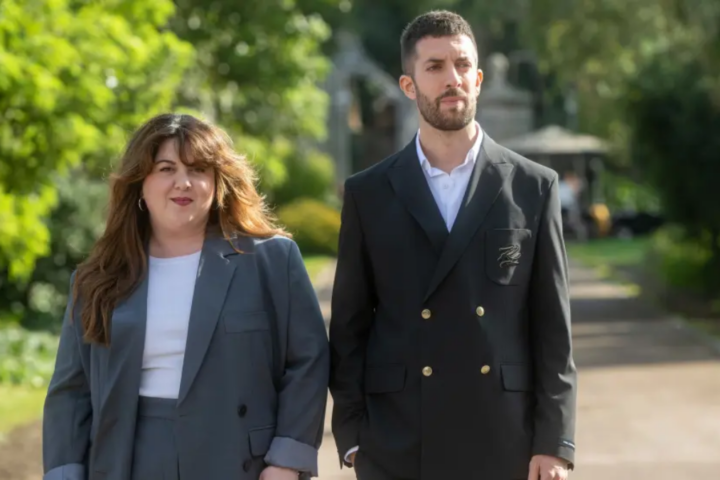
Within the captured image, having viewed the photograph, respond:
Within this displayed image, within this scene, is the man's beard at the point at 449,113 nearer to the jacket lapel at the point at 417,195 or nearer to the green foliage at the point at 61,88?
the jacket lapel at the point at 417,195

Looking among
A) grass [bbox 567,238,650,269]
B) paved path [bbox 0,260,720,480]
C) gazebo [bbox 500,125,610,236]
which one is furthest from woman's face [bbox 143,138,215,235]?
gazebo [bbox 500,125,610,236]

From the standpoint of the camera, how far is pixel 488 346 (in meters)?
4.06

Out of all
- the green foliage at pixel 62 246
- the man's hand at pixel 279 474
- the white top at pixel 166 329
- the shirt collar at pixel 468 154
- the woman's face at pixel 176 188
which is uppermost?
the green foliage at pixel 62 246

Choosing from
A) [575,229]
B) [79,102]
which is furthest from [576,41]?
[575,229]

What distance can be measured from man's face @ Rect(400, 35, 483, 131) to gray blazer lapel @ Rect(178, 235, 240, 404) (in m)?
0.74

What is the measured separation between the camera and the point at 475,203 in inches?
162

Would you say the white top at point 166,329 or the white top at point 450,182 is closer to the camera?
the white top at point 166,329

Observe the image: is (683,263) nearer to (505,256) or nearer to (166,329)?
(505,256)

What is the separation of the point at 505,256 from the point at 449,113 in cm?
48

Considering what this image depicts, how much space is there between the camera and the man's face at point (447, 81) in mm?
4035

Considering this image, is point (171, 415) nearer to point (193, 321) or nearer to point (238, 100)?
point (193, 321)

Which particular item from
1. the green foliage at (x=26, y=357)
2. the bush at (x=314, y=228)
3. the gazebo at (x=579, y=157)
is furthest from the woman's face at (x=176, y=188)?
the gazebo at (x=579, y=157)

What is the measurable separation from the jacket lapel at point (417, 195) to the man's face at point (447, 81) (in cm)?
19

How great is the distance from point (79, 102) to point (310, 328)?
6.61m
